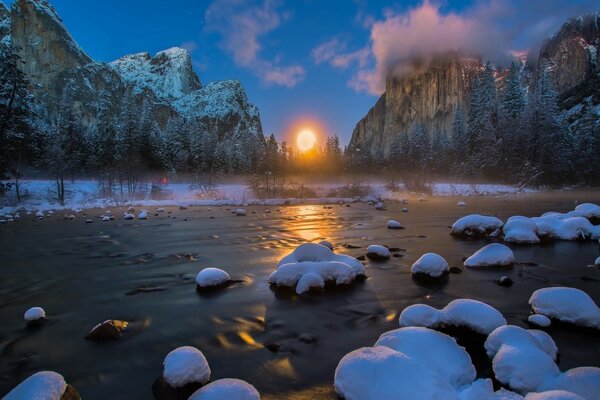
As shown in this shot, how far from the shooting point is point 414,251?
9.97m

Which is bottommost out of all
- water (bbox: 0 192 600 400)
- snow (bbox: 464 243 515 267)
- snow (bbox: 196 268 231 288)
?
water (bbox: 0 192 600 400)

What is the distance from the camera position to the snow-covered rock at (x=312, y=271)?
626cm

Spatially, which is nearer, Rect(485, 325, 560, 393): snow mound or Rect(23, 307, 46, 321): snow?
Rect(485, 325, 560, 393): snow mound

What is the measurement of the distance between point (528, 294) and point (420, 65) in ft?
679

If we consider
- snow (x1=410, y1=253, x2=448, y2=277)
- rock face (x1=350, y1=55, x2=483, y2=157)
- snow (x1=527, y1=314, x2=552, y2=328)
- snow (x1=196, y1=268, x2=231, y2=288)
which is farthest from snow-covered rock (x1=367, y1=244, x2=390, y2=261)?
rock face (x1=350, y1=55, x2=483, y2=157)

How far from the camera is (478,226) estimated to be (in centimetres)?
1216

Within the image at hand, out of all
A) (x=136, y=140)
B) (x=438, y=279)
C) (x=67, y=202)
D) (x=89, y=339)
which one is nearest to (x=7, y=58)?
(x=67, y=202)

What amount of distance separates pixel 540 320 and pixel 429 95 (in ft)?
615

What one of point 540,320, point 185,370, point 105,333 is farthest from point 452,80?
point 185,370

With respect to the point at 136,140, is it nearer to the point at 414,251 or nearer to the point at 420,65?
the point at 414,251

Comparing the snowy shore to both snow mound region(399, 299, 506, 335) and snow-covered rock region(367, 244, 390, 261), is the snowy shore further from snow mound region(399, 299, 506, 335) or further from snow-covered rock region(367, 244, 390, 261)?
snow mound region(399, 299, 506, 335)

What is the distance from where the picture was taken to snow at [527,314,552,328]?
4500 millimetres

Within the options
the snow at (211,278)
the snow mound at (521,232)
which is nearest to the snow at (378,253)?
the snow at (211,278)

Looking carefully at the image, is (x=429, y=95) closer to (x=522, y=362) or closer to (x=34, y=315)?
(x=522, y=362)
